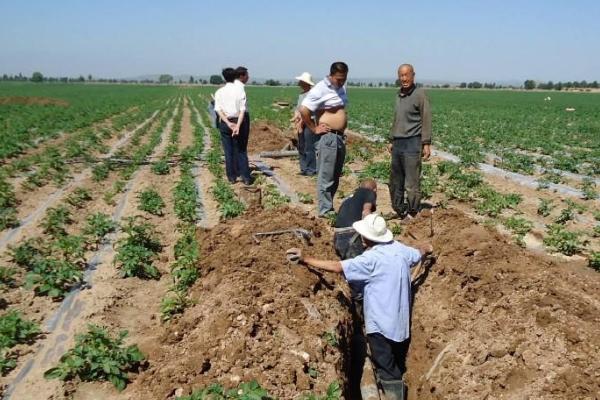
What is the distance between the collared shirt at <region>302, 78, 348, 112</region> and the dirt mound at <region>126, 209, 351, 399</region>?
6.61 ft

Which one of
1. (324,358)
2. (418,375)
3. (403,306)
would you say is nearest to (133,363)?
(324,358)

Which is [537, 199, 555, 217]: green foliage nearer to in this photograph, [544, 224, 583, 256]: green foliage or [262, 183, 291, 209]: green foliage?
[544, 224, 583, 256]: green foliage

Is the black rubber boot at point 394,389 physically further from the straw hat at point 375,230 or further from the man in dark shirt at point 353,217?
the man in dark shirt at point 353,217

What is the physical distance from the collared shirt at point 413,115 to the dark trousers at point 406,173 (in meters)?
0.11

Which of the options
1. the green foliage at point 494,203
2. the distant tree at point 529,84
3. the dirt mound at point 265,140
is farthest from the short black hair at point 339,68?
the distant tree at point 529,84

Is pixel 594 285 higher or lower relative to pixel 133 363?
higher

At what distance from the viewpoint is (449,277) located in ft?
16.6

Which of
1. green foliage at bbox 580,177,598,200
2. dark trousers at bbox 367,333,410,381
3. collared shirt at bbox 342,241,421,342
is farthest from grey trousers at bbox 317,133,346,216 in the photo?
green foliage at bbox 580,177,598,200

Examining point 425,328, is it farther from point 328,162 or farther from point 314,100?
point 314,100

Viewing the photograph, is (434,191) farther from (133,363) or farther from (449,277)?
(133,363)

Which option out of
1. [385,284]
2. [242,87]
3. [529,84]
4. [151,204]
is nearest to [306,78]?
[242,87]

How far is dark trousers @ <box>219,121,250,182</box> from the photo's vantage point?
30.1ft

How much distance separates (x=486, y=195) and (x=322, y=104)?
393cm

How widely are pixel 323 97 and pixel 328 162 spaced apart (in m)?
0.90
